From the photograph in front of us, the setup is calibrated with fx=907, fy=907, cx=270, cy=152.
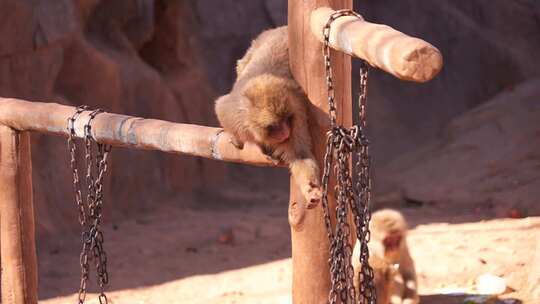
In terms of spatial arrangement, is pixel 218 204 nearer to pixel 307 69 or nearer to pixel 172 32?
pixel 172 32

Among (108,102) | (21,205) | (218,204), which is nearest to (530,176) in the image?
(218,204)

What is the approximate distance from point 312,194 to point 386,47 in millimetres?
835

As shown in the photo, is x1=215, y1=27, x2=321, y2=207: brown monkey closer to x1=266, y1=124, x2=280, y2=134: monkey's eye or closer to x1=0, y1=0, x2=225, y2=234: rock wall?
x1=266, y1=124, x2=280, y2=134: monkey's eye

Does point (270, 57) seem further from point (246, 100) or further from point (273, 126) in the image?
point (273, 126)

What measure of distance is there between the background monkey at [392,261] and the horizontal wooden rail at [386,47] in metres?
3.02

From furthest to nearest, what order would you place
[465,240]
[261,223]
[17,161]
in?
[261,223]
[465,240]
[17,161]

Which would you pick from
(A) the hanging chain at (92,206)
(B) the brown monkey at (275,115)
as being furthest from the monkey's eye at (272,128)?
(A) the hanging chain at (92,206)

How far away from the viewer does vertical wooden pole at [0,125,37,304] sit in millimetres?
4848

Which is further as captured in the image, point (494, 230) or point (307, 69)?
point (494, 230)

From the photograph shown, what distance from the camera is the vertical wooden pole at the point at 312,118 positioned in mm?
3463

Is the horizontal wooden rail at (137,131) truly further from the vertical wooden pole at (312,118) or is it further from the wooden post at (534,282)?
the wooden post at (534,282)

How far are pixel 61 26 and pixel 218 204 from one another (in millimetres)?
3069

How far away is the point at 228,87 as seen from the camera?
12.8 metres

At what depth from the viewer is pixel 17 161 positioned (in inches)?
191
